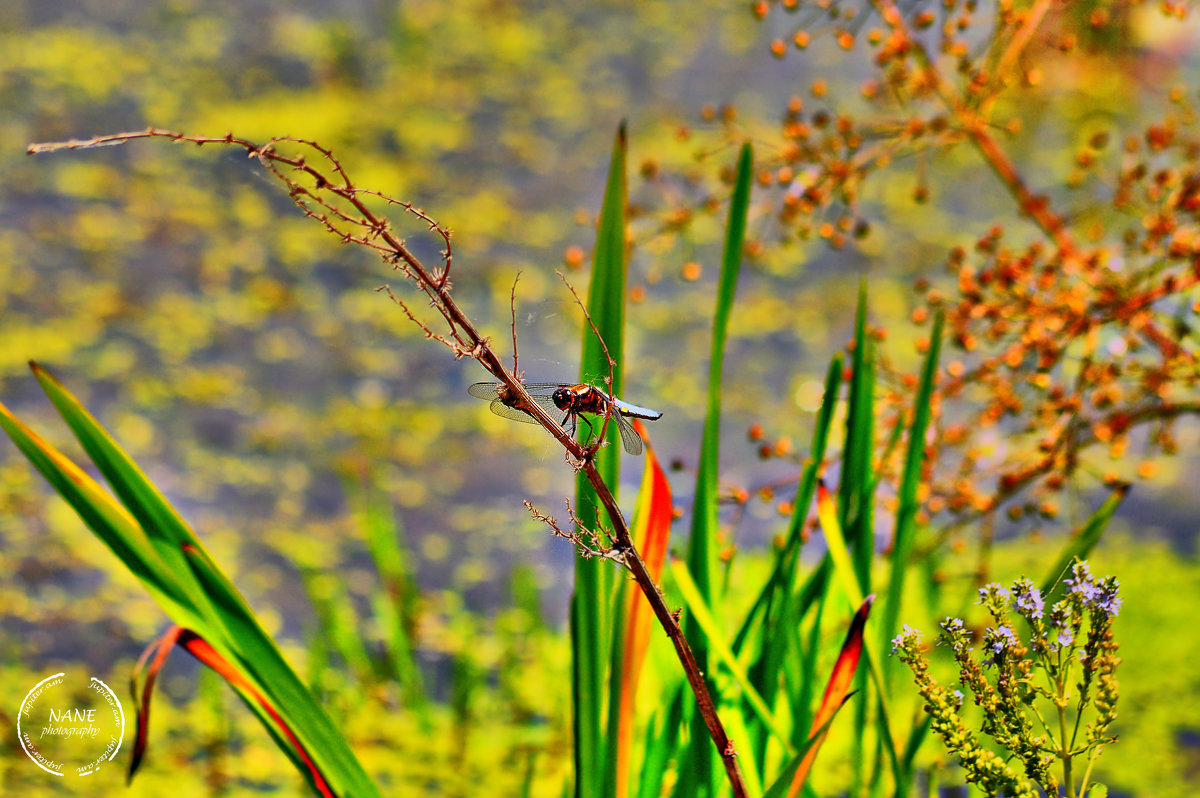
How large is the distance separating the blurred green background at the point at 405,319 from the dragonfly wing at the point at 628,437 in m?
0.09

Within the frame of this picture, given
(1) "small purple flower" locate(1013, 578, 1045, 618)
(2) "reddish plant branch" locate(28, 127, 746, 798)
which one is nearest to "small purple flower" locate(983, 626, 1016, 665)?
(1) "small purple flower" locate(1013, 578, 1045, 618)

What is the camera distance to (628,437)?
18.5 inches

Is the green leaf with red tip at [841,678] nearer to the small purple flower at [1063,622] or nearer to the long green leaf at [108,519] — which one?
the small purple flower at [1063,622]

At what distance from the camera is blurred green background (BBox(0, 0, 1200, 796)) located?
1284mm

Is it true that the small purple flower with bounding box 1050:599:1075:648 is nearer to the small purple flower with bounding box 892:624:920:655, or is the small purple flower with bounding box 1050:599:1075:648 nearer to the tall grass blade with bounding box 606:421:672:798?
the small purple flower with bounding box 892:624:920:655

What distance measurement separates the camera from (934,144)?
1035 mm

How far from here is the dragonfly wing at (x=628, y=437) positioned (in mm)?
458

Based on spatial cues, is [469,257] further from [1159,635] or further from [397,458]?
[1159,635]

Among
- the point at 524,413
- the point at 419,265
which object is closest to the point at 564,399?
the point at 524,413

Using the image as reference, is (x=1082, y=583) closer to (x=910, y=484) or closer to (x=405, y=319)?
(x=910, y=484)

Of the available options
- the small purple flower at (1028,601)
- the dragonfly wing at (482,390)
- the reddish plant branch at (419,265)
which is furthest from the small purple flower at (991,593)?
the dragonfly wing at (482,390)

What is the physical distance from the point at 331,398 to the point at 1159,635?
7.18 feet

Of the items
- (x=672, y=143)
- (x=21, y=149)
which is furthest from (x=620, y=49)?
(x=21, y=149)

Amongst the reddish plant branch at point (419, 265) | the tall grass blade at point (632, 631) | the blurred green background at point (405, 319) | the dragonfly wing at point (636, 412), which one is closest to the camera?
the reddish plant branch at point (419, 265)
